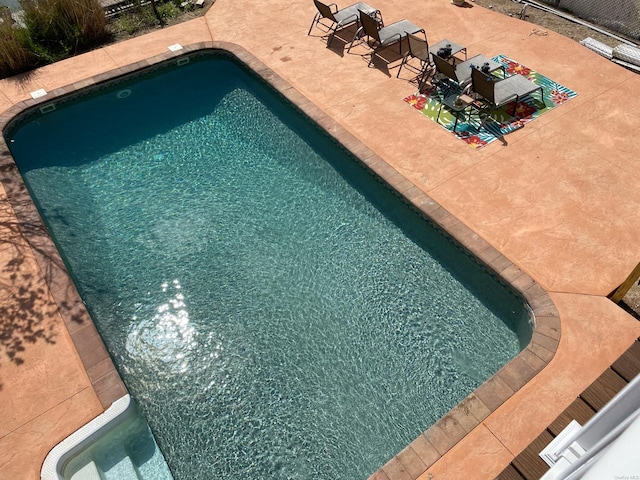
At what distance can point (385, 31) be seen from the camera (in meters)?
11.8

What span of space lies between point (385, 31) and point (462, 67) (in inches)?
95.1

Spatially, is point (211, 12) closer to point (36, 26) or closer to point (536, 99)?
point (36, 26)

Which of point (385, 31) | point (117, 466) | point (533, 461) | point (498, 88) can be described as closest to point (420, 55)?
point (385, 31)

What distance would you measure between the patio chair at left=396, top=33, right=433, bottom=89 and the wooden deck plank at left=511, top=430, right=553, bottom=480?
26.3 ft

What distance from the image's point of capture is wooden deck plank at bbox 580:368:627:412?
4977mm

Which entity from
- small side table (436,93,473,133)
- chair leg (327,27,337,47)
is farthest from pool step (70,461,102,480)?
chair leg (327,27,337,47)

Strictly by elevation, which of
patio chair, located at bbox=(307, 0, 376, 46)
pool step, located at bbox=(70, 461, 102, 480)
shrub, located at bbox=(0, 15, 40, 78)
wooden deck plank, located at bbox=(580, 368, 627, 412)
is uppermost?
shrub, located at bbox=(0, 15, 40, 78)

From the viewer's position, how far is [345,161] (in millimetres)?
9773

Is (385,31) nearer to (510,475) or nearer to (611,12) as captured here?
(611,12)

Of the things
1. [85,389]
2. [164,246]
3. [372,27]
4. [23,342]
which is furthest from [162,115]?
[85,389]

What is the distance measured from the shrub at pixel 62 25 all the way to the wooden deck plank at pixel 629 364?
1380 cm

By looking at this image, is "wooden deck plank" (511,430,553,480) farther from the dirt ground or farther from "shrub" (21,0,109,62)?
"shrub" (21,0,109,62)

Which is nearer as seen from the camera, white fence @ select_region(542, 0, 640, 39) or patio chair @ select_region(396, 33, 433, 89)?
patio chair @ select_region(396, 33, 433, 89)

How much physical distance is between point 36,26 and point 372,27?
8686 mm
